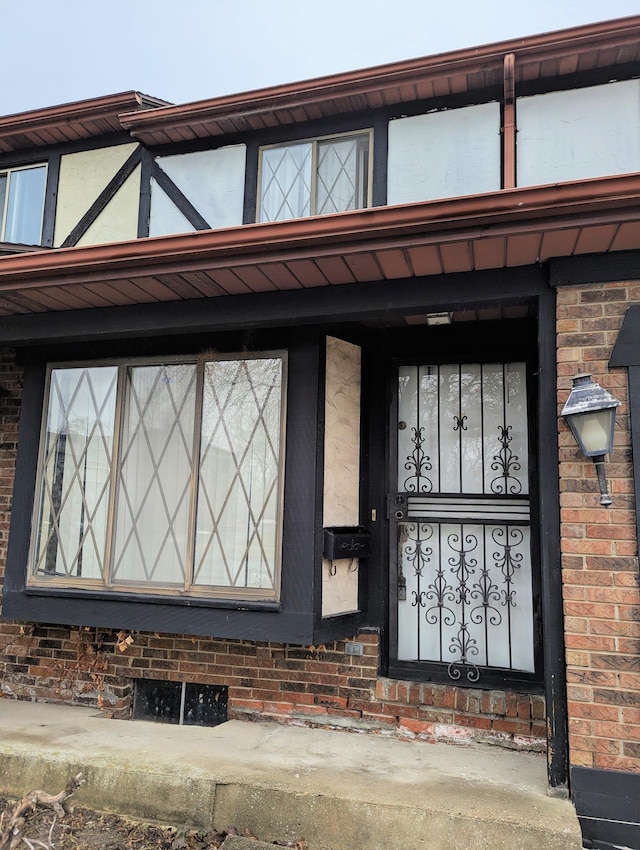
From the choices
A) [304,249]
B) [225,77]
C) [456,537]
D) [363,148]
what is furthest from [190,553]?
[225,77]

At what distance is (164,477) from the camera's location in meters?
4.21

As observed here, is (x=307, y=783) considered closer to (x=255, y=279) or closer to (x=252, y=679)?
(x=252, y=679)

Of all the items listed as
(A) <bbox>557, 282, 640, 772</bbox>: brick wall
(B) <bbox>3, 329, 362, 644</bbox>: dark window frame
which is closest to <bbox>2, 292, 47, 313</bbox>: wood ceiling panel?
(B) <bbox>3, 329, 362, 644</bbox>: dark window frame


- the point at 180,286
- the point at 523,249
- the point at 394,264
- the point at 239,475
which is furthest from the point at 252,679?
the point at 523,249

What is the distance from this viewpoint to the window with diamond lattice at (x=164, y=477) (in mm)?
3988

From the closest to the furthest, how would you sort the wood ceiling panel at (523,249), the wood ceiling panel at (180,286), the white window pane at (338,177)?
the wood ceiling panel at (523,249) → the wood ceiling panel at (180,286) → the white window pane at (338,177)

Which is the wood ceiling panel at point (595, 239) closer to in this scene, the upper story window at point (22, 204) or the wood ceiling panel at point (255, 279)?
the wood ceiling panel at point (255, 279)

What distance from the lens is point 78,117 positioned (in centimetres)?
534

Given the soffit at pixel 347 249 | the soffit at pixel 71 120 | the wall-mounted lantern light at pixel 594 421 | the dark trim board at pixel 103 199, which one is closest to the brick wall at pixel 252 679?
the dark trim board at pixel 103 199

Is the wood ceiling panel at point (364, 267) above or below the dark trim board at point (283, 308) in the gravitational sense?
above

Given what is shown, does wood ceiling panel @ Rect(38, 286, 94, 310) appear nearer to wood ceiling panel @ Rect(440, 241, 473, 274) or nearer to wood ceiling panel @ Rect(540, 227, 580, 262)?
wood ceiling panel @ Rect(440, 241, 473, 274)

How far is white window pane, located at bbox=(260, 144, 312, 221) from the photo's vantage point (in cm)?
477

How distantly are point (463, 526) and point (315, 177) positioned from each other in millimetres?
2659

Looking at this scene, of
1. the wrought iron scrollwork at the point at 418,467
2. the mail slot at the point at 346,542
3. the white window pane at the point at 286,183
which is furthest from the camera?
the white window pane at the point at 286,183
